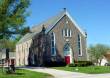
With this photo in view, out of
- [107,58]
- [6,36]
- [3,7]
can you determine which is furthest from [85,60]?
[107,58]

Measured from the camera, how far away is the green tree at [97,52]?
12225 cm

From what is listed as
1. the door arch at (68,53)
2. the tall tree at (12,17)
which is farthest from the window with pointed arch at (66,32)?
the tall tree at (12,17)

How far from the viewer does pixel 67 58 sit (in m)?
64.3

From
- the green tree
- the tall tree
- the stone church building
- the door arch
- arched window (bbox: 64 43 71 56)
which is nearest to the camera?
the tall tree

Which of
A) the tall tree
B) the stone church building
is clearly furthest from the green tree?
the tall tree

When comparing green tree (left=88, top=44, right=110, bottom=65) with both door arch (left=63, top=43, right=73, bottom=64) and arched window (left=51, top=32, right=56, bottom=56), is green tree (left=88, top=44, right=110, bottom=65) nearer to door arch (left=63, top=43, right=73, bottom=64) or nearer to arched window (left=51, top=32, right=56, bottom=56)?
door arch (left=63, top=43, right=73, bottom=64)

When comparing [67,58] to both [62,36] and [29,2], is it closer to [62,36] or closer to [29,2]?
[62,36]

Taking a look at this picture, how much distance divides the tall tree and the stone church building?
914 cm

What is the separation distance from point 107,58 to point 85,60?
5104 cm

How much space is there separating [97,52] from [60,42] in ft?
Answer: 208

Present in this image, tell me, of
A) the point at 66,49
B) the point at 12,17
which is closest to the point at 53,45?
the point at 66,49

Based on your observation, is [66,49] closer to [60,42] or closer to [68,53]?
[68,53]

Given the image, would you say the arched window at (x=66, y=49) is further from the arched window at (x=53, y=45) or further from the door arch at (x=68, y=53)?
the arched window at (x=53, y=45)

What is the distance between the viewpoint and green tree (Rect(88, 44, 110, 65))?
12225cm
